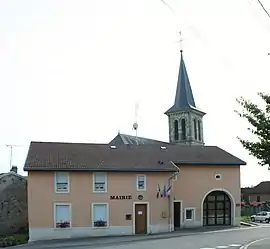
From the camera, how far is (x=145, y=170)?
41375 mm

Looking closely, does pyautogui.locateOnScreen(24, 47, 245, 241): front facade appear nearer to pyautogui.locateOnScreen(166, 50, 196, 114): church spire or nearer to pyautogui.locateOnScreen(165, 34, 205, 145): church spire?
pyautogui.locateOnScreen(165, 34, 205, 145): church spire

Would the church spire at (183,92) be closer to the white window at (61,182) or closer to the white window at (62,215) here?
the white window at (61,182)

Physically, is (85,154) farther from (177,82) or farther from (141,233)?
(177,82)

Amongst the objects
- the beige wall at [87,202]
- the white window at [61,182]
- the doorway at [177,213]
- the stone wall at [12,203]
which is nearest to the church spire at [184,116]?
the doorway at [177,213]

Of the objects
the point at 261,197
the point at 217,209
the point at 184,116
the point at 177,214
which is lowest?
the point at 261,197

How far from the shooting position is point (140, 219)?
1593 inches

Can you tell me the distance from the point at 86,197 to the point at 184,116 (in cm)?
→ 4714

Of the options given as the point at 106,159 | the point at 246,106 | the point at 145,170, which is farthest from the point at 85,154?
the point at 246,106

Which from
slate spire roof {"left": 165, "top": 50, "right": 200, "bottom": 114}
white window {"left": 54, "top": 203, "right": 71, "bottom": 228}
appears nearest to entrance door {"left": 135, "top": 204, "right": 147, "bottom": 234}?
white window {"left": 54, "top": 203, "right": 71, "bottom": 228}

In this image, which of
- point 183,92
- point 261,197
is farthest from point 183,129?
point 261,197

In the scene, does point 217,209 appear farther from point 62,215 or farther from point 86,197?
point 62,215

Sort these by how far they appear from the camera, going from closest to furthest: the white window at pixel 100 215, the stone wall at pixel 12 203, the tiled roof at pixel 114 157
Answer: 1. the white window at pixel 100 215
2. the tiled roof at pixel 114 157
3. the stone wall at pixel 12 203

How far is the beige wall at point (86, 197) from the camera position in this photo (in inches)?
1494

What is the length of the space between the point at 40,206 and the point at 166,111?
52.2 metres
